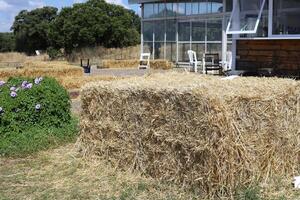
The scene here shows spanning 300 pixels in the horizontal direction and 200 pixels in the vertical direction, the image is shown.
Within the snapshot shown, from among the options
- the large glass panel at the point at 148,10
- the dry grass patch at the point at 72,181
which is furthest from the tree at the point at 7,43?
the dry grass patch at the point at 72,181

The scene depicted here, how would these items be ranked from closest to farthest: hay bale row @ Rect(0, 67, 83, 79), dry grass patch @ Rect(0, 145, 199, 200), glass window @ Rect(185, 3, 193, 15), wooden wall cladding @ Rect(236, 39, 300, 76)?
dry grass patch @ Rect(0, 145, 199, 200) → wooden wall cladding @ Rect(236, 39, 300, 76) → hay bale row @ Rect(0, 67, 83, 79) → glass window @ Rect(185, 3, 193, 15)

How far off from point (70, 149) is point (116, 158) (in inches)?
52.5

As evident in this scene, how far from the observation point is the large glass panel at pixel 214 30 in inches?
875

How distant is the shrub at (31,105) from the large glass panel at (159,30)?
1839 centimetres

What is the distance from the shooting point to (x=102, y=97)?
605cm

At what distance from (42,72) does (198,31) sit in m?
9.65

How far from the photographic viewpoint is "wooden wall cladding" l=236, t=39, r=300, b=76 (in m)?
12.8

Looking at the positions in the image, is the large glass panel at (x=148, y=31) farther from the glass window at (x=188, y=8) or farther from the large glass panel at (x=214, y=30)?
the large glass panel at (x=214, y=30)

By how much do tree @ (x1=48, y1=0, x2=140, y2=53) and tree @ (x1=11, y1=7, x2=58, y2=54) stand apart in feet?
30.1

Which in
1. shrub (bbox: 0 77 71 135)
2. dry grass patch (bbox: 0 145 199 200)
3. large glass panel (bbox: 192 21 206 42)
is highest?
large glass panel (bbox: 192 21 206 42)

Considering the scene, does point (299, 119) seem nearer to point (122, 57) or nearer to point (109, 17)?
point (122, 57)

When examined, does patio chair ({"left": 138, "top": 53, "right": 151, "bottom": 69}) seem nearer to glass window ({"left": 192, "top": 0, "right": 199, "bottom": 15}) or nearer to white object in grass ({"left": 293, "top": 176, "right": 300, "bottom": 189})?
glass window ({"left": 192, "top": 0, "right": 199, "bottom": 15})

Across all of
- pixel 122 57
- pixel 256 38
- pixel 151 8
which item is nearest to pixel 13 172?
pixel 256 38

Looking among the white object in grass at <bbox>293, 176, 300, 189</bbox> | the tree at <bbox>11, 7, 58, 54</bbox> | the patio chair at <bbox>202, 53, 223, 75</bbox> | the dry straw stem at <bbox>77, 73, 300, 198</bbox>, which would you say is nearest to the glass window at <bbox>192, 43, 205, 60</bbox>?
the patio chair at <bbox>202, 53, 223, 75</bbox>
